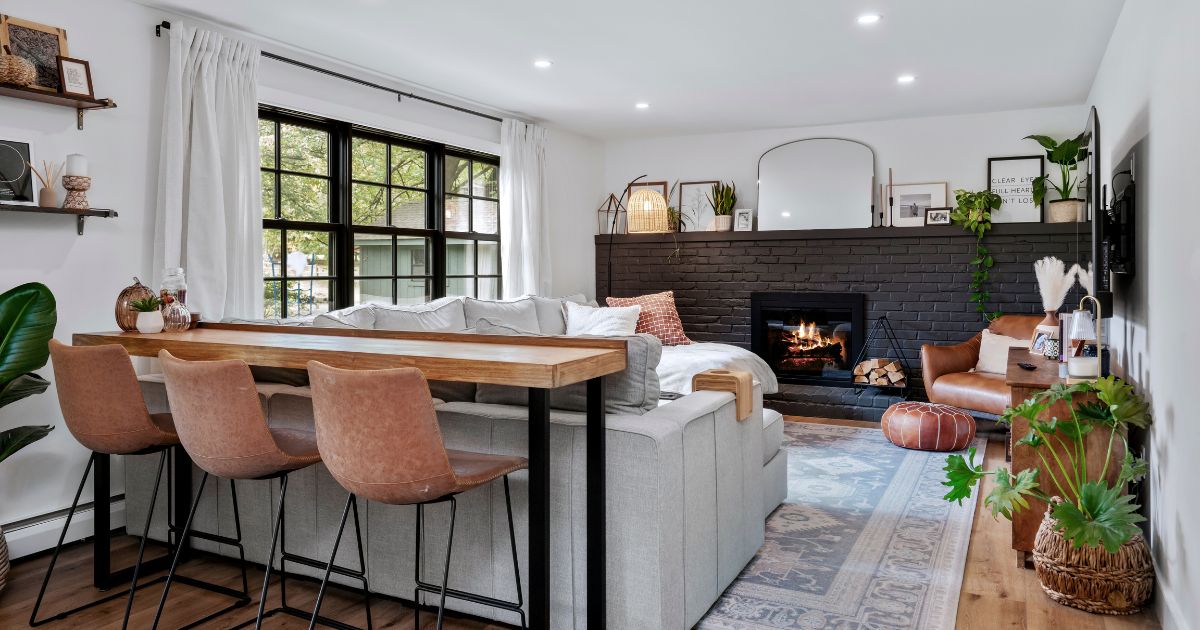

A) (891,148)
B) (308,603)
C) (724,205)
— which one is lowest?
(308,603)

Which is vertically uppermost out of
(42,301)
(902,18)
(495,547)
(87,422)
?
(902,18)

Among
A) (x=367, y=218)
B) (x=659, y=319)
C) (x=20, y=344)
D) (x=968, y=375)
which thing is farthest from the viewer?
(x=659, y=319)

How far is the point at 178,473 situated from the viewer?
2955 millimetres

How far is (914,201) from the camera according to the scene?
6367 mm

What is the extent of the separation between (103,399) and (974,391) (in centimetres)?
484

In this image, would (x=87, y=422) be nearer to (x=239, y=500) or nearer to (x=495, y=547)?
(x=239, y=500)

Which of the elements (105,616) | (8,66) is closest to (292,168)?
(8,66)

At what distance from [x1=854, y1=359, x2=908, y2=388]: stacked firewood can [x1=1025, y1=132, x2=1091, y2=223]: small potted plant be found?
5.10 feet

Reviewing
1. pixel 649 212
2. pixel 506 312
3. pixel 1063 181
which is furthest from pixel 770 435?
pixel 649 212

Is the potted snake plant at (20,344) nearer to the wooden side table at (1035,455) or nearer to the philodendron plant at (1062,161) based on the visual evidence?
the wooden side table at (1035,455)

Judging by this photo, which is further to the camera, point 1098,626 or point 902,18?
point 902,18

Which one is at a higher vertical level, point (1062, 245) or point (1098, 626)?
point (1062, 245)

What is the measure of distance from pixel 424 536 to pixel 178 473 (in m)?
1.06

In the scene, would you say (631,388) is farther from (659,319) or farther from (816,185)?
(816,185)
